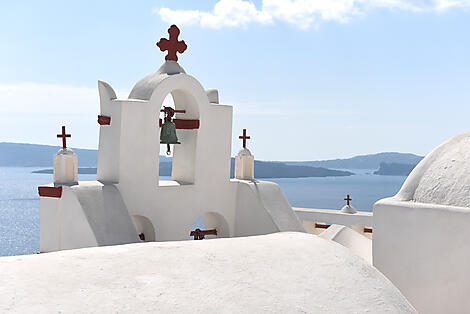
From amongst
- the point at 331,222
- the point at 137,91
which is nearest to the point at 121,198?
the point at 137,91

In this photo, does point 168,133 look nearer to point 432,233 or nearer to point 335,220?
point 432,233

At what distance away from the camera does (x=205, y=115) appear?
419 inches

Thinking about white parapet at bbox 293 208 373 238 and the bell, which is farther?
white parapet at bbox 293 208 373 238

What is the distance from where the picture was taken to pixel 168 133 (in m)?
10.2

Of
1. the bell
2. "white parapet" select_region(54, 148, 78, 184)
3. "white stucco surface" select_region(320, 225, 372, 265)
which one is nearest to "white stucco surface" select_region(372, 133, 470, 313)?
the bell

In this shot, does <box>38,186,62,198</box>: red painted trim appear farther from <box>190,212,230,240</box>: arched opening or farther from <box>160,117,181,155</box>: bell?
<box>190,212,230,240</box>: arched opening

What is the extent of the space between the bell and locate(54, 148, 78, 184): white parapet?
4.97 feet

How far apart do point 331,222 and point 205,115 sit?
218 inches

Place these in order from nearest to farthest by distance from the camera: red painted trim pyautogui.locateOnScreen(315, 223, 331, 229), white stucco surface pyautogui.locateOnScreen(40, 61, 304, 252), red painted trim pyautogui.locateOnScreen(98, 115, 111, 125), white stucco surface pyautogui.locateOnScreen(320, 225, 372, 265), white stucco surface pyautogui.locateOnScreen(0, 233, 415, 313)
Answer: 1. white stucco surface pyautogui.locateOnScreen(0, 233, 415, 313)
2. white stucco surface pyautogui.locateOnScreen(40, 61, 304, 252)
3. red painted trim pyautogui.locateOnScreen(98, 115, 111, 125)
4. white stucco surface pyautogui.locateOnScreen(320, 225, 372, 265)
5. red painted trim pyautogui.locateOnScreen(315, 223, 331, 229)

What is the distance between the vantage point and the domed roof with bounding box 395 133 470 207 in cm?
715

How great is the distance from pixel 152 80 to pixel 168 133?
0.91m

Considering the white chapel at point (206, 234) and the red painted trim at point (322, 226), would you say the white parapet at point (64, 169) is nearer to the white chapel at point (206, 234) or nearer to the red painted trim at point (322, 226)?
the white chapel at point (206, 234)

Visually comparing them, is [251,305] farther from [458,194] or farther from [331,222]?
[331,222]

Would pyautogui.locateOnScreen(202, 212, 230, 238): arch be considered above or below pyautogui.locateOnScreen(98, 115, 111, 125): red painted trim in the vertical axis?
below
